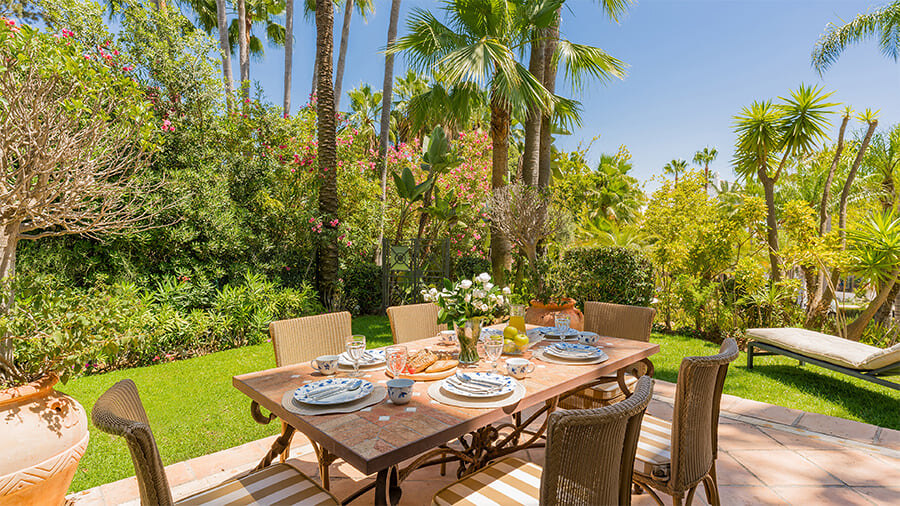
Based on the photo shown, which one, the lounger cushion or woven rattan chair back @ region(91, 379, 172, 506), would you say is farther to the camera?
the lounger cushion

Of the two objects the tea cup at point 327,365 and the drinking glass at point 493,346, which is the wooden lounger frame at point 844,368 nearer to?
the drinking glass at point 493,346

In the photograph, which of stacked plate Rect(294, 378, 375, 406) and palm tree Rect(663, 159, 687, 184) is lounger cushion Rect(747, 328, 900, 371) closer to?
stacked plate Rect(294, 378, 375, 406)

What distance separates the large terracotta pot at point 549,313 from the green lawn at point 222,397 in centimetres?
113

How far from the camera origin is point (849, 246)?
576 cm

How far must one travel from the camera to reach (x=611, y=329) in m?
3.45

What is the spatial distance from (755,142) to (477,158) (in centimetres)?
684

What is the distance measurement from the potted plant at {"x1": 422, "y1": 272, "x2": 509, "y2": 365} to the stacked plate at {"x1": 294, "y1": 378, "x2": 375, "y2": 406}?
1.85 feet

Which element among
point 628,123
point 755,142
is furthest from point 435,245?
point 628,123

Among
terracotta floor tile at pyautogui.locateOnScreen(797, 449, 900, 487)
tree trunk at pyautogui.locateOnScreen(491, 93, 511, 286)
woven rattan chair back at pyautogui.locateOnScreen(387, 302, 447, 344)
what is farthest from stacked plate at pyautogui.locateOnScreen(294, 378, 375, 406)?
tree trunk at pyautogui.locateOnScreen(491, 93, 511, 286)

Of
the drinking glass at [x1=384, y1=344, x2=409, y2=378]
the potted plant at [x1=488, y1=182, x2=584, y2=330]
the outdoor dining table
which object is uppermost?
the potted plant at [x1=488, y1=182, x2=584, y2=330]

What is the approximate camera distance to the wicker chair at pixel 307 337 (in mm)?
2580

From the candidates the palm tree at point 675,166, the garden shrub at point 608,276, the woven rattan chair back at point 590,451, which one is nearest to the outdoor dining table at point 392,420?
the woven rattan chair back at point 590,451

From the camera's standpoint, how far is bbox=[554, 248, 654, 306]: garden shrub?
695cm

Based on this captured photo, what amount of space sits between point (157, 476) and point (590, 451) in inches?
51.4
